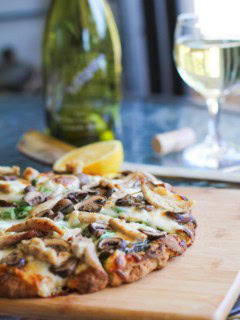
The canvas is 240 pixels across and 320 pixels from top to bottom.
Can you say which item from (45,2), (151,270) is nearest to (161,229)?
(151,270)

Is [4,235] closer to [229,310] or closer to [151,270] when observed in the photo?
[151,270]

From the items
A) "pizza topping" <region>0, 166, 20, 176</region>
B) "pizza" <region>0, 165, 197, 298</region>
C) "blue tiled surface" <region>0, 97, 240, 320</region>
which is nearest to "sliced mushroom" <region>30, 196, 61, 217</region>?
"pizza" <region>0, 165, 197, 298</region>

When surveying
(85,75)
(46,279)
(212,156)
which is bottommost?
(212,156)

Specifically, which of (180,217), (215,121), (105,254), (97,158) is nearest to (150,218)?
(180,217)

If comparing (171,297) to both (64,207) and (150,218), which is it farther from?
(64,207)

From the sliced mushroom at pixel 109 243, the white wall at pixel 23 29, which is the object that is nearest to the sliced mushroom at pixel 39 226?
the sliced mushroom at pixel 109 243
